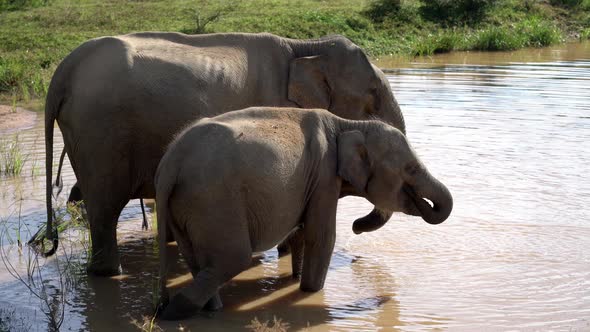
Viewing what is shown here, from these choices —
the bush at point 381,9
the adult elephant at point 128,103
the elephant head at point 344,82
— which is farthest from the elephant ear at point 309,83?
the bush at point 381,9

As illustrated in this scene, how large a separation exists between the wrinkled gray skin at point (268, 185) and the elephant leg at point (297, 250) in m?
0.11

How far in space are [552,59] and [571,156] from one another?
10.8 m

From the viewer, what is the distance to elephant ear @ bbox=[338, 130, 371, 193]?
639 cm

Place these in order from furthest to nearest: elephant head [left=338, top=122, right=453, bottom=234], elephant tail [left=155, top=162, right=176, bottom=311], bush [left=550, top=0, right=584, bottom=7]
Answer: bush [left=550, top=0, right=584, bottom=7] → elephant head [left=338, top=122, right=453, bottom=234] → elephant tail [left=155, top=162, right=176, bottom=311]

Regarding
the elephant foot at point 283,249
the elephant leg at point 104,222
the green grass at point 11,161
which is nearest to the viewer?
the elephant leg at point 104,222

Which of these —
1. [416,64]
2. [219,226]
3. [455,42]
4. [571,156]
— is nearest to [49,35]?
[416,64]

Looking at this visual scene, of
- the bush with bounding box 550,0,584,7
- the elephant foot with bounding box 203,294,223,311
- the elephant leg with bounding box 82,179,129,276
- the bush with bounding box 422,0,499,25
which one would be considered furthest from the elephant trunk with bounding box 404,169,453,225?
the bush with bounding box 550,0,584,7

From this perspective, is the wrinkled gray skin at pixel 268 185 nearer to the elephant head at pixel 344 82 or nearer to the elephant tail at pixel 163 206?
the elephant tail at pixel 163 206

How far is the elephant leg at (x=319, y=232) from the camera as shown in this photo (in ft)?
20.9

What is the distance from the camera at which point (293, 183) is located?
614cm

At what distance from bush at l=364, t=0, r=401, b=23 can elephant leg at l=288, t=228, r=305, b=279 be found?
1739cm

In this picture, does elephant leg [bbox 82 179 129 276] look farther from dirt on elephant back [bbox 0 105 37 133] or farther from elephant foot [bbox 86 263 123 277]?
dirt on elephant back [bbox 0 105 37 133]

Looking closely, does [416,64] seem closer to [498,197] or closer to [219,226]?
[498,197]

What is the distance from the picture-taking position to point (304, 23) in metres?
21.7
